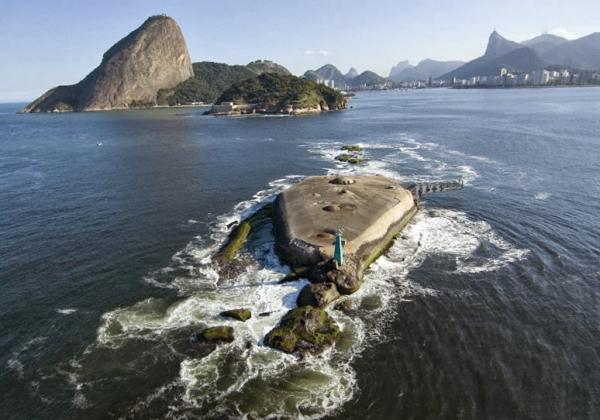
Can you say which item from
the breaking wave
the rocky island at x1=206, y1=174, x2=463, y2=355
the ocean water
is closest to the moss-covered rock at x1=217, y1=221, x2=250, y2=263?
the rocky island at x1=206, y1=174, x2=463, y2=355

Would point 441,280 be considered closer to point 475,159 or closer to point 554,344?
point 554,344

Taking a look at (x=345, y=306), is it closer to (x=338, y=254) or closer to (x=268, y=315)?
(x=338, y=254)

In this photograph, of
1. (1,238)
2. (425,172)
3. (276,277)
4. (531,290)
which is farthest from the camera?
(425,172)

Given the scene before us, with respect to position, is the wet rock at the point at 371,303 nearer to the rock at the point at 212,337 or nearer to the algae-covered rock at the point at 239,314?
the algae-covered rock at the point at 239,314

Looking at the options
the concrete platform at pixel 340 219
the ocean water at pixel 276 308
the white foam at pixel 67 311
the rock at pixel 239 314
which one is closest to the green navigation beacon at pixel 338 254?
the concrete platform at pixel 340 219

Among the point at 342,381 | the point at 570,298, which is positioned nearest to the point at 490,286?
the point at 570,298

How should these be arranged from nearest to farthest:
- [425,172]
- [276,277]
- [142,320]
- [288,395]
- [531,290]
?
[288,395], [142,320], [531,290], [276,277], [425,172]

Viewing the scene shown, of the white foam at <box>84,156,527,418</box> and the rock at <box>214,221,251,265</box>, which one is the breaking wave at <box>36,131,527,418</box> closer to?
the white foam at <box>84,156,527,418</box>

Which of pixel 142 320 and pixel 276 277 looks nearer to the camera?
pixel 142 320
